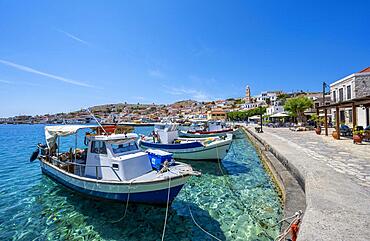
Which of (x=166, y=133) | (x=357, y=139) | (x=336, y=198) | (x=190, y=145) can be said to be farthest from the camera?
(x=166, y=133)

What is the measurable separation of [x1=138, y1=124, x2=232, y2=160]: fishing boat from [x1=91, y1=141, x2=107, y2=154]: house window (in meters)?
6.97

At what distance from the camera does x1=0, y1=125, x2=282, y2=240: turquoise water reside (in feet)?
18.2

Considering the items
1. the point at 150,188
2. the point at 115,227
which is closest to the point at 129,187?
the point at 150,188

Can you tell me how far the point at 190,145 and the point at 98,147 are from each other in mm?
7095

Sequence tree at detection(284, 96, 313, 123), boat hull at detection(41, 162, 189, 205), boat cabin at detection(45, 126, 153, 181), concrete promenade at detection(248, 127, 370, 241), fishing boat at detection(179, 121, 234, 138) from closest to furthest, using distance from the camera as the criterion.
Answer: concrete promenade at detection(248, 127, 370, 241)
boat hull at detection(41, 162, 189, 205)
boat cabin at detection(45, 126, 153, 181)
fishing boat at detection(179, 121, 234, 138)
tree at detection(284, 96, 313, 123)

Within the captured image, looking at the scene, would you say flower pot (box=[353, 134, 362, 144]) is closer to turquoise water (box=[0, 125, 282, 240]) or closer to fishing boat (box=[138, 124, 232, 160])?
turquoise water (box=[0, 125, 282, 240])

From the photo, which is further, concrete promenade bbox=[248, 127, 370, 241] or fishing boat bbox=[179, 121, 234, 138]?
fishing boat bbox=[179, 121, 234, 138]

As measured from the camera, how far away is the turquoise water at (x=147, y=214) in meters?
5.54

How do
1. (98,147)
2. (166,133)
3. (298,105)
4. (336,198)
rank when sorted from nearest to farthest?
(336,198)
(98,147)
(166,133)
(298,105)

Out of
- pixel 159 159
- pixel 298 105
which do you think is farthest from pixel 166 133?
pixel 298 105

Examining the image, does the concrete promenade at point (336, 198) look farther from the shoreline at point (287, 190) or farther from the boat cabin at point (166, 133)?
the boat cabin at point (166, 133)

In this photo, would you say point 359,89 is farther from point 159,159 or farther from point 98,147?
point 98,147

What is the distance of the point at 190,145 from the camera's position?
1359 cm

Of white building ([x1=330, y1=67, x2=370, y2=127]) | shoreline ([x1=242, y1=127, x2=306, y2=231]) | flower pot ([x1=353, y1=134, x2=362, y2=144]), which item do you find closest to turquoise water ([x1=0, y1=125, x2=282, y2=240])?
shoreline ([x1=242, y1=127, x2=306, y2=231])
